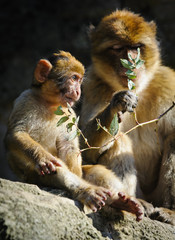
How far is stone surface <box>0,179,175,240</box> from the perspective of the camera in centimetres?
314

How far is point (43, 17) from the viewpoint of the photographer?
1005cm

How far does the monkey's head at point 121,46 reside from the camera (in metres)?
5.12

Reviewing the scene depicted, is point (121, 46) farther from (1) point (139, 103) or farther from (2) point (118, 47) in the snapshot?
(1) point (139, 103)

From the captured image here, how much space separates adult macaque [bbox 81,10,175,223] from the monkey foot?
0.92 m

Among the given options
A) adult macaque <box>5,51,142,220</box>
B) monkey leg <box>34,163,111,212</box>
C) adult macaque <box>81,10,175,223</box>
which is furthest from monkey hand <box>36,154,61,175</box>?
adult macaque <box>81,10,175,223</box>

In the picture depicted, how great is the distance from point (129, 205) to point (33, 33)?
6736 mm

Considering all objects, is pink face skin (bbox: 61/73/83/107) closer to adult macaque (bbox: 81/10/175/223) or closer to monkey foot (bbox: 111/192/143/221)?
adult macaque (bbox: 81/10/175/223)

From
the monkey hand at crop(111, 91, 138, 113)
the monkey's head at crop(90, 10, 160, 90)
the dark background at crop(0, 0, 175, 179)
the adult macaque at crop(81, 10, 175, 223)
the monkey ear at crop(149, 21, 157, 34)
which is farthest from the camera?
the dark background at crop(0, 0, 175, 179)

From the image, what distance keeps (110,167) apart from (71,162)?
777 millimetres

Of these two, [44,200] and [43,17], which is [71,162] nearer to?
[44,200]

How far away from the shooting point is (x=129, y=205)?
4023 millimetres

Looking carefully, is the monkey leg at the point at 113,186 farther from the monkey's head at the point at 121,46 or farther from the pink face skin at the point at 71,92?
the monkey's head at the point at 121,46

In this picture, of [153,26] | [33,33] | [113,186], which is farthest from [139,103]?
[33,33]

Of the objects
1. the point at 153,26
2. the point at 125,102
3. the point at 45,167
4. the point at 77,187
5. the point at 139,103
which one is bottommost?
the point at 77,187
